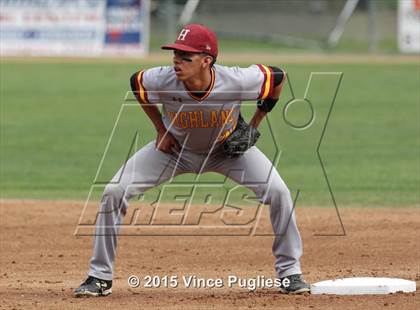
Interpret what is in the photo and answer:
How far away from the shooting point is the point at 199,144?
718 centimetres

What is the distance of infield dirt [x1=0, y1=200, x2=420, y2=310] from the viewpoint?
693 centimetres

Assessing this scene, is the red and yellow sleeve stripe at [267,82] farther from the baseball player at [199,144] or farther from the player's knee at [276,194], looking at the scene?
the player's knee at [276,194]

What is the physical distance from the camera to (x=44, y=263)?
8.75 meters

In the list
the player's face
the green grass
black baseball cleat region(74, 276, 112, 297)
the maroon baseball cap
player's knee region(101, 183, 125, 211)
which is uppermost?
the maroon baseball cap

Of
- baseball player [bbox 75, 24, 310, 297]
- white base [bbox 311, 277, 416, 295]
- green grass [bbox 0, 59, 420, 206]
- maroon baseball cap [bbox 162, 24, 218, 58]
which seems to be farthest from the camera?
green grass [bbox 0, 59, 420, 206]

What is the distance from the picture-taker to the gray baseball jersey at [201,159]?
7.04 m

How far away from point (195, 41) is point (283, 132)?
1133 centimetres

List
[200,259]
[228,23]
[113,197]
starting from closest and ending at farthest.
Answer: [113,197]
[200,259]
[228,23]

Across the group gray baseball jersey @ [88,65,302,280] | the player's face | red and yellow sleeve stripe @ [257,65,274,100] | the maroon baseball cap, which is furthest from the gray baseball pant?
the maroon baseball cap

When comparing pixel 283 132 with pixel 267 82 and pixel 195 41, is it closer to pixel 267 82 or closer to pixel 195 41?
pixel 267 82

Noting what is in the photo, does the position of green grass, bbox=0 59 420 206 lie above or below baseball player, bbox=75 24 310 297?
below

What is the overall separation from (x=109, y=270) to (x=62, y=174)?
7186mm

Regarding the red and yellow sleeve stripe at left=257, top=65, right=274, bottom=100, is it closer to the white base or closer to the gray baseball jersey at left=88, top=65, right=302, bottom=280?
the gray baseball jersey at left=88, top=65, right=302, bottom=280

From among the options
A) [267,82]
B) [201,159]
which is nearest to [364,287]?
[201,159]
